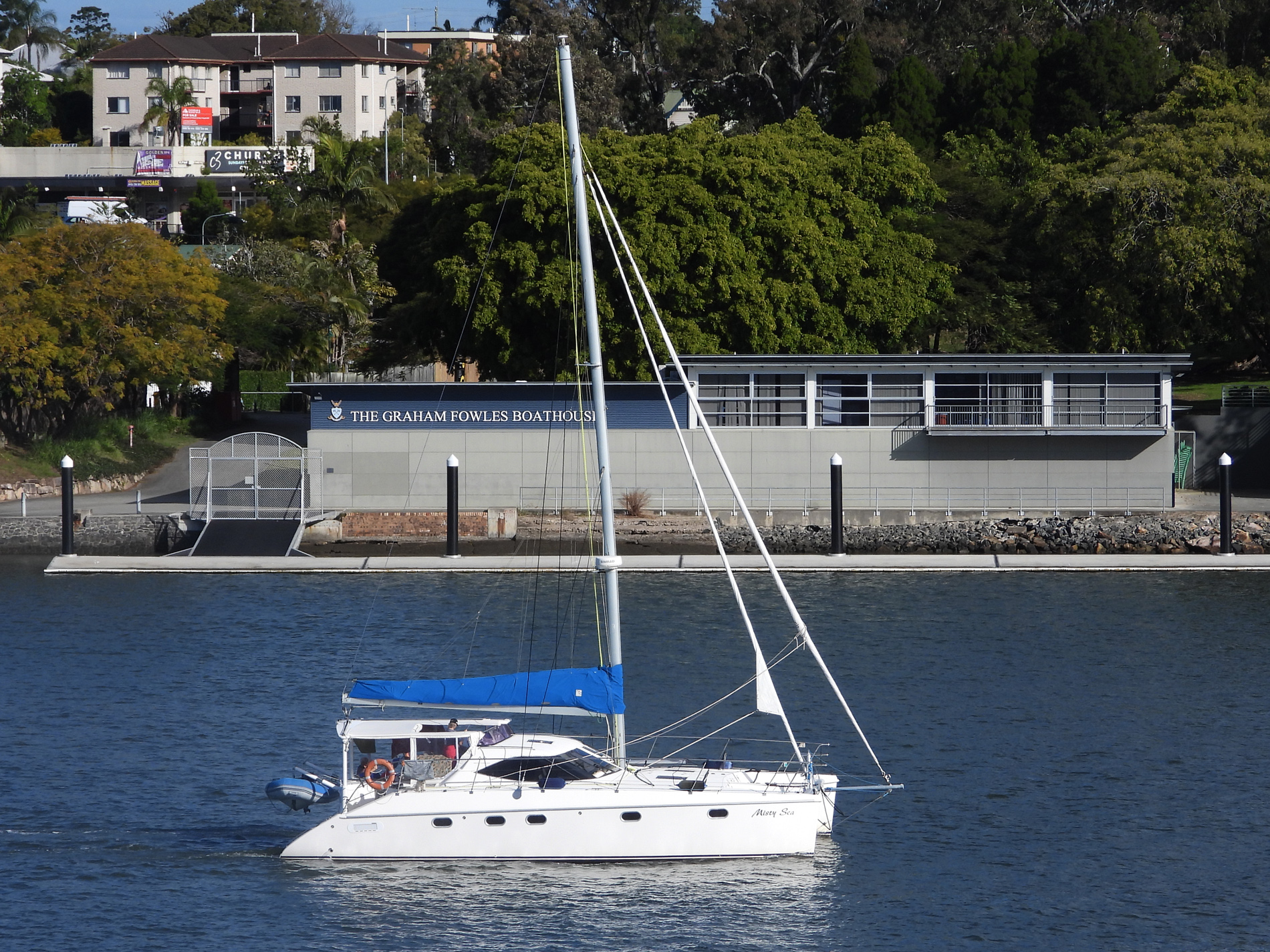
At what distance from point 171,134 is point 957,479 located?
91.6 m

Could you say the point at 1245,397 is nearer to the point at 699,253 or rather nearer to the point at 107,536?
the point at 699,253

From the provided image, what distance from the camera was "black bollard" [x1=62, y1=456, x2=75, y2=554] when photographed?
45.4m

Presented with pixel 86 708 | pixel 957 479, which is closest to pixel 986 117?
pixel 957 479

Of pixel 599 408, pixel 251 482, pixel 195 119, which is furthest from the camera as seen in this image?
pixel 195 119

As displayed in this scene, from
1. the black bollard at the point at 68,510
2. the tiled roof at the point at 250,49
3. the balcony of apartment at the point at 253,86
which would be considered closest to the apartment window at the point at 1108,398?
the black bollard at the point at 68,510

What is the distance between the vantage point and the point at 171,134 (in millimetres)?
124812

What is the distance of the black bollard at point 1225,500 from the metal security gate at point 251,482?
27793mm

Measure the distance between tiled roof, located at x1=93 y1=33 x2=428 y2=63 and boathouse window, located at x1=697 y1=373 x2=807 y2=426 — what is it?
271 feet

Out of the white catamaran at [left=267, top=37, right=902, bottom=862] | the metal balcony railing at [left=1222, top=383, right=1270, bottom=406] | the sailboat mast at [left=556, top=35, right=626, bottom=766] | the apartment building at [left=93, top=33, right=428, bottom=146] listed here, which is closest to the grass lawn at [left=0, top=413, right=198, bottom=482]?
the white catamaran at [left=267, top=37, right=902, bottom=862]

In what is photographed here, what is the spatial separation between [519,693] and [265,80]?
11733 cm

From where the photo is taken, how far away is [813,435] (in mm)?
51875

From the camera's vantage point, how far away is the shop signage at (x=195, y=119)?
12394 cm

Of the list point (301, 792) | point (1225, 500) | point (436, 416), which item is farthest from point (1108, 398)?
→ point (301, 792)

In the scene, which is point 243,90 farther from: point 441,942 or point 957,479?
point 441,942
